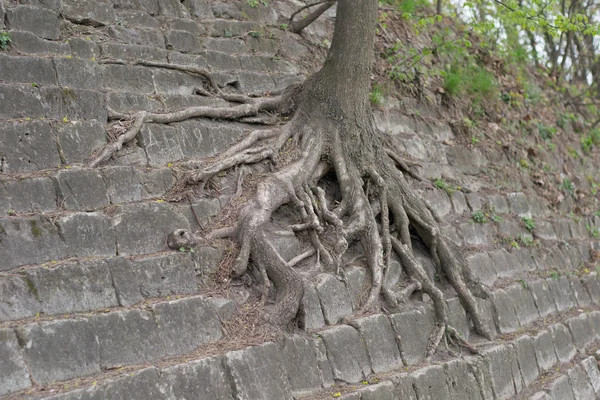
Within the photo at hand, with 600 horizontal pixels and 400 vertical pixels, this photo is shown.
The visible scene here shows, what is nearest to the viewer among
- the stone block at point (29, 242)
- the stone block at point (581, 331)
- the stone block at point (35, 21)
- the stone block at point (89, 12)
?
the stone block at point (29, 242)

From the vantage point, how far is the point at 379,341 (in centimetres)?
608

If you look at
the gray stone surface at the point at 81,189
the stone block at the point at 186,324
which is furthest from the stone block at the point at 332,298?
the gray stone surface at the point at 81,189

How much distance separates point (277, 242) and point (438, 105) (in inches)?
199

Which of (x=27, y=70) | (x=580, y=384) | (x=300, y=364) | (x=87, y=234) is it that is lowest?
(x=580, y=384)

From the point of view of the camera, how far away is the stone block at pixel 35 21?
6590 mm

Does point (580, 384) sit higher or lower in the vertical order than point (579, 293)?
lower

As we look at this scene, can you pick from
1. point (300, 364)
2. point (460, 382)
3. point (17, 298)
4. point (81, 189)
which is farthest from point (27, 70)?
point (460, 382)

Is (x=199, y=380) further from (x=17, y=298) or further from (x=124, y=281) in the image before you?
(x=17, y=298)

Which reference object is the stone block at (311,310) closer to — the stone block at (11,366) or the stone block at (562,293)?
the stone block at (11,366)

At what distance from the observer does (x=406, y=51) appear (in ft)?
34.0

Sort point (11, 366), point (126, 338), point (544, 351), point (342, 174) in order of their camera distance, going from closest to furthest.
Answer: point (11, 366)
point (126, 338)
point (342, 174)
point (544, 351)

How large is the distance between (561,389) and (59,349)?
19.3ft

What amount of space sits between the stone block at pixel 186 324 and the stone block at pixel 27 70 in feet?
8.26

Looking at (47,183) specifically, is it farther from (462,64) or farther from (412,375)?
(462,64)
